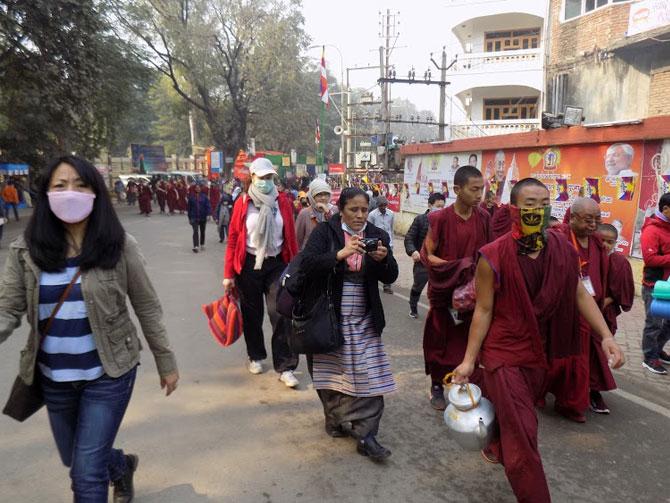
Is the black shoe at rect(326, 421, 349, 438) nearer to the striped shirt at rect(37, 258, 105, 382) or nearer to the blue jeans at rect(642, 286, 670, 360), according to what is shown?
the striped shirt at rect(37, 258, 105, 382)

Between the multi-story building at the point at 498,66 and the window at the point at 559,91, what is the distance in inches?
95.5

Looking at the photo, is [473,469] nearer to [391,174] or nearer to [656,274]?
[656,274]

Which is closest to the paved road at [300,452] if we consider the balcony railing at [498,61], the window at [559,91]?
the window at [559,91]

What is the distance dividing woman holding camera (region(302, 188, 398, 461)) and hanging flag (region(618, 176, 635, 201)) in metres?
6.67

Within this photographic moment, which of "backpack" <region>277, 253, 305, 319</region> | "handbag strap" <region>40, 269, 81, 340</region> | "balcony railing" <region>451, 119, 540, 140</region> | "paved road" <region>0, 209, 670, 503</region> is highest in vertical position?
"balcony railing" <region>451, 119, 540, 140</region>

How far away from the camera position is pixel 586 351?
395 centimetres

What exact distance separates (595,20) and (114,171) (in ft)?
150

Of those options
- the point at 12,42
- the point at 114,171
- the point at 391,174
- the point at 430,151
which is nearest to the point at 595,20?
the point at 430,151

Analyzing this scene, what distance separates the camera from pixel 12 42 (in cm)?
1493

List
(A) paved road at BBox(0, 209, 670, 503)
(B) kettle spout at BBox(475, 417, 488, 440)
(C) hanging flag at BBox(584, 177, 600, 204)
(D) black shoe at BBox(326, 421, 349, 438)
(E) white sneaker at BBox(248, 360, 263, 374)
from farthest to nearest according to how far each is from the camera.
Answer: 1. (C) hanging flag at BBox(584, 177, 600, 204)
2. (E) white sneaker at BBox(248, 360, 263, 374)
3. (D) black shoe at BBox(326, 421, 349, 438)
4. (A) paved road at BBox(0, 209, 670, 503)
5. (B) kettle spout at BBox(475, 417, 488, 440)

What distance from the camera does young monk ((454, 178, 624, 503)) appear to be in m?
2.61

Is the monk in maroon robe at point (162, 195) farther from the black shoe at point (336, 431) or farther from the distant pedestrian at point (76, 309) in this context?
the distant pedestrian at point (76, 309)

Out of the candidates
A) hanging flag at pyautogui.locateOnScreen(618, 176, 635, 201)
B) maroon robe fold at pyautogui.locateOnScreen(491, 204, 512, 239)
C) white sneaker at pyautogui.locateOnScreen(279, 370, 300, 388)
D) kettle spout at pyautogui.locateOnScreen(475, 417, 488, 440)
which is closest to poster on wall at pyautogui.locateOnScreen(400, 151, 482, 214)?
hanging flag at pyautogui.locateOnScreen(618, 176, 635, 201)

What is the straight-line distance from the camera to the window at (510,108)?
2435 centimetres
